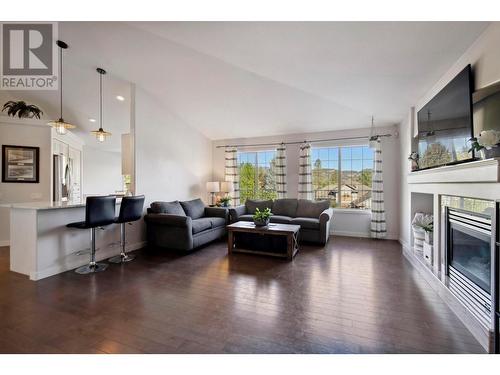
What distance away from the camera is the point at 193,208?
516 cm

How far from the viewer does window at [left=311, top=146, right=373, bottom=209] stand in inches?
213

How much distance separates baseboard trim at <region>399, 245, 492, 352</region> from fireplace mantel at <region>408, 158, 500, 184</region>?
1.13 m

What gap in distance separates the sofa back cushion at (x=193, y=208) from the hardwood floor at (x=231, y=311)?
5.34 feet

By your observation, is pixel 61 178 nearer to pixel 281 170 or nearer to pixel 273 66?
A: pixel 281 170

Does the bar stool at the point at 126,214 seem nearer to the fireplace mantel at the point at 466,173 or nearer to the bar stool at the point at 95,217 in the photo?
the bar stool at the point at 95,217

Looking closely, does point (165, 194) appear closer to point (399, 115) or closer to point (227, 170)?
point (227, 170)

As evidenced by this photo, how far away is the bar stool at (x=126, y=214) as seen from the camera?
11.5 ft

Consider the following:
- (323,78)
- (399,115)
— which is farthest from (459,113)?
(399,115)

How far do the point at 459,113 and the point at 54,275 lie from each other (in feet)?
17.0

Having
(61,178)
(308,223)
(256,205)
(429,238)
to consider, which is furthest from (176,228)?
(61,178)

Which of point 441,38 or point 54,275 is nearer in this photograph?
point 441,38

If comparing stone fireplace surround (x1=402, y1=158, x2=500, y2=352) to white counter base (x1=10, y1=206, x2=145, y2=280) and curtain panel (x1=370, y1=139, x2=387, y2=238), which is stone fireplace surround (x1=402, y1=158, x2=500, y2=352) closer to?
curtain panel (x1=370, y1=139, x2=387, y2=238)
